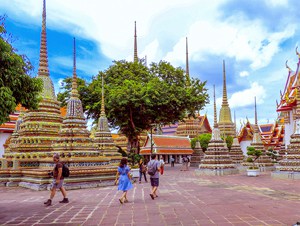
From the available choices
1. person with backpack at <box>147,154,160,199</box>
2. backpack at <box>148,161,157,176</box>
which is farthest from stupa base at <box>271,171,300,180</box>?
backpack at <box>148,161,157,176</box>

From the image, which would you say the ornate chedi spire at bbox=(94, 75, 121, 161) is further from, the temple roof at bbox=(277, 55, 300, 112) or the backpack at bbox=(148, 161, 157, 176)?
the temple roof at bbox=(277, 55, 300, 112)

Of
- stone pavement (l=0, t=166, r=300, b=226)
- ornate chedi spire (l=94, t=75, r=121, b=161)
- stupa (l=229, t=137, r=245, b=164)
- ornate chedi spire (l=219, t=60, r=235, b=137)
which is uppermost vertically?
ornate chedi spire (l=219, t=60, r=235, b=137)

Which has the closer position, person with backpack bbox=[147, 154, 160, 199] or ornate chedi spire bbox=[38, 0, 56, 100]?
person with backpack bbox=[147, 154, 160, 199]

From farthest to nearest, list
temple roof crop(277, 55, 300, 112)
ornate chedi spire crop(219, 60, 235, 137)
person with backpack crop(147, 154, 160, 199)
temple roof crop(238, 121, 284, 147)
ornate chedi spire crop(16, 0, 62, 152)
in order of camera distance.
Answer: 1. ornate chedi spire crop(219, 60, 235, 137)
2. temple roof crop(238, 121, 284, 147)
3. temple roof crop(277, 55, 300, 112)
4. ornate chedi spire crop(16, 0, 62, 152)
5. person with backpack crop(147, 154, 160, 199)

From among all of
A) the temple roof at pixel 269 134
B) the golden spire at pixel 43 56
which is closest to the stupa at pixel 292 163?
the golden spire at pixel 43 56

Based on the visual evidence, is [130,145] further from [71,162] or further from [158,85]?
[71,162]

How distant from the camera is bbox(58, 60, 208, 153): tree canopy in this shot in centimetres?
2677

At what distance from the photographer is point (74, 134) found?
15367 millimetres

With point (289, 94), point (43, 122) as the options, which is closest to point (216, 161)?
point (289, 94)

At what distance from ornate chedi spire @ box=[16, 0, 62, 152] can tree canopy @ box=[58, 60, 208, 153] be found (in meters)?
7.93

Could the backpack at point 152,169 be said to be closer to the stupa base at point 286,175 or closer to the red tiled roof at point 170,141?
the stupa base at point 286,175

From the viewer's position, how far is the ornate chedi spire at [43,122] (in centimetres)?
1697

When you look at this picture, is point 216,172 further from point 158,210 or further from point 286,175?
point 158,210

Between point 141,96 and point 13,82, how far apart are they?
65.1 feet
